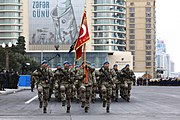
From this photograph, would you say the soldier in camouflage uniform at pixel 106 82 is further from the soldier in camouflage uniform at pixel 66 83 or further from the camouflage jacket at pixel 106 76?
the soldier in camouflage uniform at pixel 66 83

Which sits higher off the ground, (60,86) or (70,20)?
(70,20)

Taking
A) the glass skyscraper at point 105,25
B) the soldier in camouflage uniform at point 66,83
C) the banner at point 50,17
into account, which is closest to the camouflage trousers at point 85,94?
the soldier in camouflage uniform at point 66,83

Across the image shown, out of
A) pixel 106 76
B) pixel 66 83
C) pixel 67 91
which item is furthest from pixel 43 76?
pixel 106 76

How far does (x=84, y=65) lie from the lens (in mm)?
17375

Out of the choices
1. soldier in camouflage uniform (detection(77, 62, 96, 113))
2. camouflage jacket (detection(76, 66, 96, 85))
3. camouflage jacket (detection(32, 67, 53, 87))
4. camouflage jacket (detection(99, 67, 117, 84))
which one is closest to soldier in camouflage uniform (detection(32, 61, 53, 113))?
camouflage jacket (detection(32, 67, 53, 87))

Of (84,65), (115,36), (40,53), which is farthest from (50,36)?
(84,65)

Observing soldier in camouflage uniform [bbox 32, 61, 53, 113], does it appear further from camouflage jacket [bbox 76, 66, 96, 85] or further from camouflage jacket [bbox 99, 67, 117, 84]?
camouflage jacket [bbox 99, 67, 117, 84]

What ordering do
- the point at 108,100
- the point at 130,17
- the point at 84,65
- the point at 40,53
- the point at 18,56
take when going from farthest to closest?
the point at 130,17, the point at 40,53, the point at 18,56, the point at 84,65, the point at 108,100

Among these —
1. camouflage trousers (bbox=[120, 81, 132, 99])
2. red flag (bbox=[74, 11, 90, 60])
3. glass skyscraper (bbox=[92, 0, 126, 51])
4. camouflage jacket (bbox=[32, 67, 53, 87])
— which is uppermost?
glass skyscraper (bbox=[92, 0, 126, 51])

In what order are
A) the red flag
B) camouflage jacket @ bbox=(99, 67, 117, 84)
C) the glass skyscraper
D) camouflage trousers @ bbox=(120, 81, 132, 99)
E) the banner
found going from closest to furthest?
camouflage jacket @ bbox=(99, 67, 117, 84) → the red flag → camouflage trousers @ bbox=(120, 81, 132, 99) → the banner → the glass skyscraper

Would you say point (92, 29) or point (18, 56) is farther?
point (92, 29)

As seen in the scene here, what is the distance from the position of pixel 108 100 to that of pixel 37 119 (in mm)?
3485

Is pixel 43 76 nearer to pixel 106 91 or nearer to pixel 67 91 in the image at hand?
pixel 67 91

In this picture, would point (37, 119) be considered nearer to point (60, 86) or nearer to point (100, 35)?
point (60, 86)
